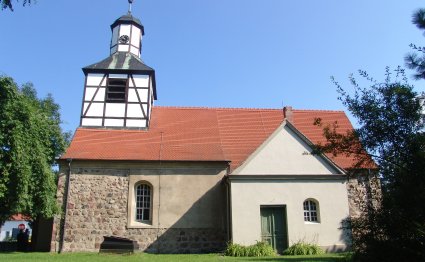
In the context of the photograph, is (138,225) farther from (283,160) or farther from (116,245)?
(283,160)

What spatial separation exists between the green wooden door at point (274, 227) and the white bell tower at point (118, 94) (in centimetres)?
845

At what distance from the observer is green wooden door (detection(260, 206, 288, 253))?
16.6m

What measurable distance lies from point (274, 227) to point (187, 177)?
4.88m

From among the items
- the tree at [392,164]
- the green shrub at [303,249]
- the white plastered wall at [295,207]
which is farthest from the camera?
the white plastered wall at [295,207]

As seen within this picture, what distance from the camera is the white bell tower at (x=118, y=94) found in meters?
21.6

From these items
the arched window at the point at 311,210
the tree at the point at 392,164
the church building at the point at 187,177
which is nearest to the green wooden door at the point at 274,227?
the church building at the point at 187,177

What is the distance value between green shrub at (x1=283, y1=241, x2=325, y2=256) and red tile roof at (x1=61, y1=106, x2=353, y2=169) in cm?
485

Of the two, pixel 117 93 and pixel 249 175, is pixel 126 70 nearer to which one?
pixel 117 93

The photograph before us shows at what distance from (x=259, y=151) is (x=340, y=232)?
15.5 ft

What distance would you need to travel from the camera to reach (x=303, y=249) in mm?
15781

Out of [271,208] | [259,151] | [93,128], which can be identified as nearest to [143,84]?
[93,128]

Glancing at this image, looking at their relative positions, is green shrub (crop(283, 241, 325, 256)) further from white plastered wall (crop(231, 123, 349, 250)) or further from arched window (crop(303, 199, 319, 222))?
arched window (crop(303, 199, 319, 222))

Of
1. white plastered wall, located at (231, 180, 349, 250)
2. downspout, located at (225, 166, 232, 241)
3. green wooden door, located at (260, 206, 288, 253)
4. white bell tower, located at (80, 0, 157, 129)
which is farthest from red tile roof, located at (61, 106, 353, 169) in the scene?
green wooden door, located at (260, 206, 288, 253)

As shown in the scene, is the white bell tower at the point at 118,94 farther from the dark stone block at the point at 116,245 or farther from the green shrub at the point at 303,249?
the green shrub at the point at 303,249
